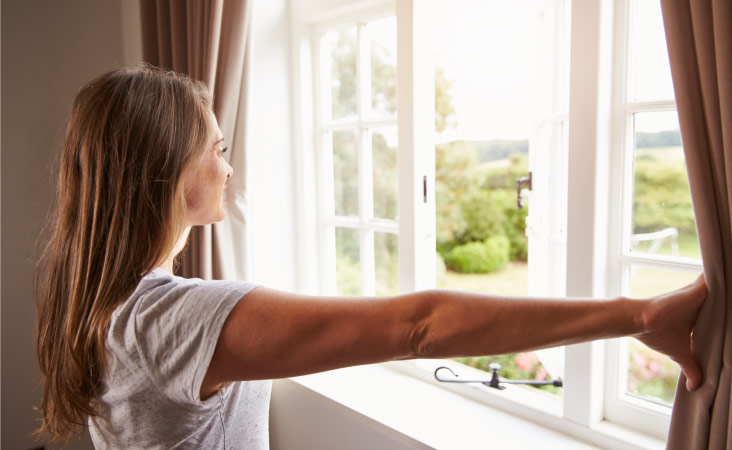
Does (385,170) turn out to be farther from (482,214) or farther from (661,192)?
(482,214)

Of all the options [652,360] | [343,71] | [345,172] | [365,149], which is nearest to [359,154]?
[365,149]

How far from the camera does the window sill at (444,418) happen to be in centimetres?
144

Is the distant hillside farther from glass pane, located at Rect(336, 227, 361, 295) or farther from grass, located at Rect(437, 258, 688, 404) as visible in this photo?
grass, located at Rect(437, 258, 688, 404)

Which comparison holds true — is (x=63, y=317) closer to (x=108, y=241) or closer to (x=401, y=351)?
(x=108, y=241)

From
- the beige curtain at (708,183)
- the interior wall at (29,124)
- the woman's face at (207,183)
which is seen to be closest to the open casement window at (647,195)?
the beige curtain at (708,183)

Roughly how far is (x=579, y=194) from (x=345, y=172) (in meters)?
1.14

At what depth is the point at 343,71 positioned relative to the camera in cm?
226

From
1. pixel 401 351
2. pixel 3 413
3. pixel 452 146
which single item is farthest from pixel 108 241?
pixel 452 146

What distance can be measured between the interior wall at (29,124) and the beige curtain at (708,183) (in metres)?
2.43

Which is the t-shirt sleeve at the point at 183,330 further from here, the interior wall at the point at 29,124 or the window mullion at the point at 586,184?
the interior wall at the point at 29,124

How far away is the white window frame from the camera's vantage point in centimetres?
130

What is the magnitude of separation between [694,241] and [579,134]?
384 mm

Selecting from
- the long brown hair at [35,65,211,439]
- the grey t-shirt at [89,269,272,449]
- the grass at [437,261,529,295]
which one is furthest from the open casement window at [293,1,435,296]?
the grass at [437,261,529,295]

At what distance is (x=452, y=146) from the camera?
714 centimetres
